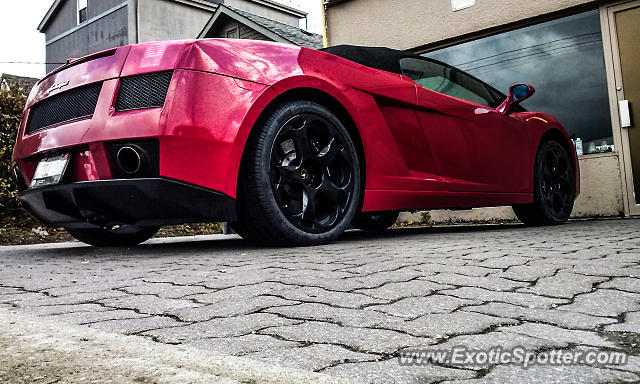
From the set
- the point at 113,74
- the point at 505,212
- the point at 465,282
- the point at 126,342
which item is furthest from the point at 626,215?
the point at 126,342

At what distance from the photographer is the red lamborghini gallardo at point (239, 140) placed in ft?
9.32

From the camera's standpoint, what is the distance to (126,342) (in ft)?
4.15

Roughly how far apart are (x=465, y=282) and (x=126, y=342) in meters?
1.22

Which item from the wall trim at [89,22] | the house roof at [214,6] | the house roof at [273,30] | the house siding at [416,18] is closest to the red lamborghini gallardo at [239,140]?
the house siding at [416,18]

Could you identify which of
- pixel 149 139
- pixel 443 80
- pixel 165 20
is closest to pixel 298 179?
pixel 149 139

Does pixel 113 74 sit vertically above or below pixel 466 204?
above

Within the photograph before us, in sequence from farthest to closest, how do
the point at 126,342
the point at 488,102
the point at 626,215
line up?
the point at 626,215 → the point at 488,102 → the point at 126,342

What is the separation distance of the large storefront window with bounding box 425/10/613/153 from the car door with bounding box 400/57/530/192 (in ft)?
9.16

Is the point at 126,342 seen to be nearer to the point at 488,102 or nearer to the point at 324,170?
the point at 324,170

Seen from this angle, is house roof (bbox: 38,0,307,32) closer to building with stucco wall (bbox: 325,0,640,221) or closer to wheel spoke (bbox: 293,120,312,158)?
building with stucco wall (bbox: 325,0,640,221)

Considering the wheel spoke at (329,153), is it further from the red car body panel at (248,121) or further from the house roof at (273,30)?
the house roof at (273,30)

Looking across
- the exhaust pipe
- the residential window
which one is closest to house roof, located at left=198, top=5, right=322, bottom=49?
the residential window

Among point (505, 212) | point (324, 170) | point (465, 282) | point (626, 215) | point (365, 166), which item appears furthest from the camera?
point (505, 212)

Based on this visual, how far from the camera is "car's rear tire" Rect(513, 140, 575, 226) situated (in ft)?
17.0
